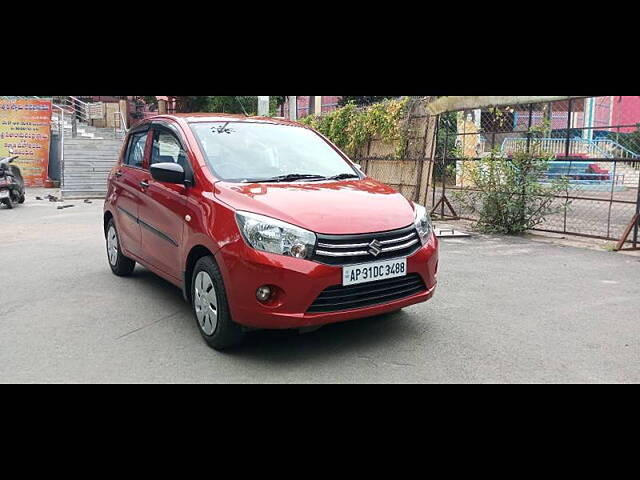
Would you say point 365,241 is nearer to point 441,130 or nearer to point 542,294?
point 542,294

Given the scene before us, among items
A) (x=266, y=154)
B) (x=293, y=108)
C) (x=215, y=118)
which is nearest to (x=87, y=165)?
(x=293, y=108)

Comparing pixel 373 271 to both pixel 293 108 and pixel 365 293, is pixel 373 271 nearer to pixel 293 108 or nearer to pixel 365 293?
pixel 365 293

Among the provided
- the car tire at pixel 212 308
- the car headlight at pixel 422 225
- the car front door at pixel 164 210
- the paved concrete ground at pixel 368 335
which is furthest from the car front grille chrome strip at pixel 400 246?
the car front door at pixel 164 210

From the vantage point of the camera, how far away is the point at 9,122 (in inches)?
800

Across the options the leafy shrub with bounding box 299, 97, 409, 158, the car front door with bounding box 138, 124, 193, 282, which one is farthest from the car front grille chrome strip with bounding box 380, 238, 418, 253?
the leafy shrub with bounding box 299, 97, 409, 158

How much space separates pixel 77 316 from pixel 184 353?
1.52 metres

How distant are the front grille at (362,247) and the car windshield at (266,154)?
985 mm

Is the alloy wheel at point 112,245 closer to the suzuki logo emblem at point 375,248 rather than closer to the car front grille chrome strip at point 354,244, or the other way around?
the car front grille chrome strip at point 354,244

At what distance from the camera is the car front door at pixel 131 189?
18.4ft

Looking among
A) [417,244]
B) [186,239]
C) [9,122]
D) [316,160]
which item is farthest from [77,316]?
[9,122]

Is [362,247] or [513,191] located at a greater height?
[513,191]

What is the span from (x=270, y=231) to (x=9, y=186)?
12.8 meters

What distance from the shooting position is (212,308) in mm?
4137

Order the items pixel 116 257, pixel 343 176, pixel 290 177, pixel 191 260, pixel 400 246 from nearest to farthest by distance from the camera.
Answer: pixel 400 246 → pixel 191 260 → pixel 290 177 → pixel 343 176 → pixel 116 257
